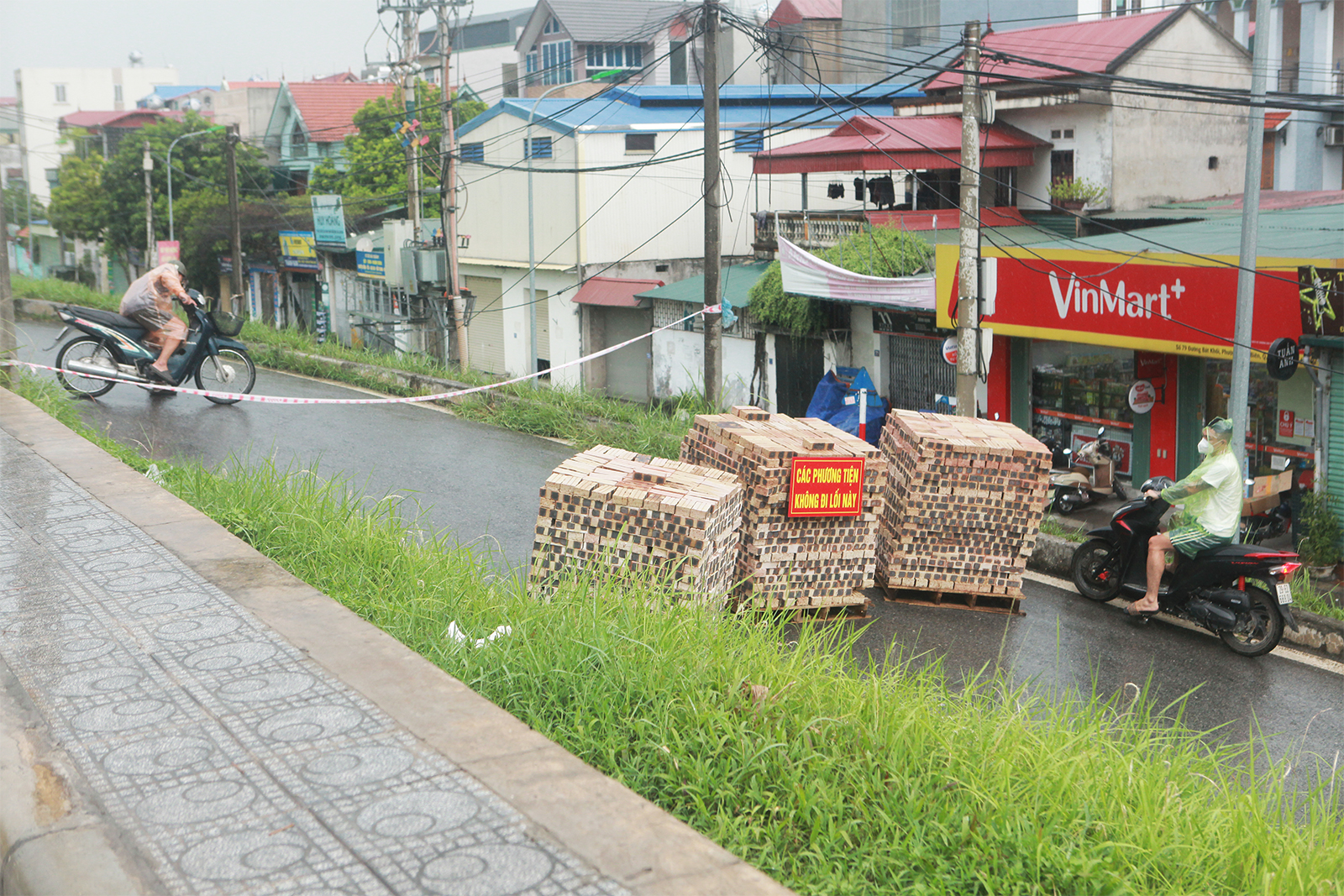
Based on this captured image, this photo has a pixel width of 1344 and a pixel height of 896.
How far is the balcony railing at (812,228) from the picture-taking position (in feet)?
74.9

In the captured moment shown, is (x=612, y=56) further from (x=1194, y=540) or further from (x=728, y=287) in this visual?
(x=1194, y=540)

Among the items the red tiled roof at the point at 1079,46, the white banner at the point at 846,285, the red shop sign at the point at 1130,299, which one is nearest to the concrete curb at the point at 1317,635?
the red shop sign at the point at 1130,299

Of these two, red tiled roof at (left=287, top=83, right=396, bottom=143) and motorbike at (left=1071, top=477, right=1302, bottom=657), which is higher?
red tiled roof at (left=287, top=83, right=396, bottom=143)

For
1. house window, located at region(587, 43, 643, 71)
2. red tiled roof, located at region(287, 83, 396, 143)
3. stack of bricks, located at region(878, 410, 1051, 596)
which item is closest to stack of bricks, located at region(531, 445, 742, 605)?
stack of bricks, located at region(878, 410, 1051, 596)

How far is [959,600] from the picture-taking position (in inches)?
408

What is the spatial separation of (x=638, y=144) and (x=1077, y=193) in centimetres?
1229

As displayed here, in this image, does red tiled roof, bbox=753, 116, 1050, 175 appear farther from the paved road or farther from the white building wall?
the white building wall

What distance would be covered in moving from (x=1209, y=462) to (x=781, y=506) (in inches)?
138

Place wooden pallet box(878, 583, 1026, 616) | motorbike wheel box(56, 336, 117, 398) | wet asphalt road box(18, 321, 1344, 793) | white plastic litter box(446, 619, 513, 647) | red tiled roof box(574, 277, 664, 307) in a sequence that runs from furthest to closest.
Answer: red tiled roof box(574, 277, 664, 307) < motorbike wheel box(56, 336, 117, 398) < wooden pallet box(878, 583, 1026, 616) < wet asphalt road box(18, 321, 1344, 793) < white plastic litter box(446, 619, 513, 647)

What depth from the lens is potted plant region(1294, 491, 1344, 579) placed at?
1254 cm

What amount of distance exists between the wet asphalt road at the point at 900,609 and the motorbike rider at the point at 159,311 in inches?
30.4

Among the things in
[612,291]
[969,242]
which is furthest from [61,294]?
[969,242]

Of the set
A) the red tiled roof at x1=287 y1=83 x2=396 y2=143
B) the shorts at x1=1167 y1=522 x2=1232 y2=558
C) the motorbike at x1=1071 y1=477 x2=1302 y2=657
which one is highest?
the red tiled roof at x1=287 y1=83 x2=396 y2=143

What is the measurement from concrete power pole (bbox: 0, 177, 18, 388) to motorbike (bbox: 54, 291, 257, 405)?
1.77ft
